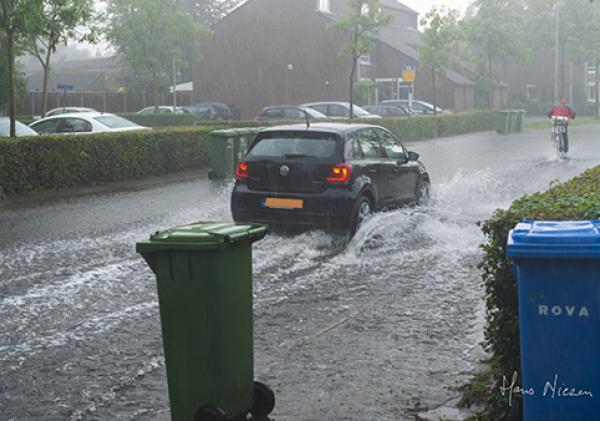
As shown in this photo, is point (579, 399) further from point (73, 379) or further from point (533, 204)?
point (73, 379)

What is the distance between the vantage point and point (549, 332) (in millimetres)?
3996

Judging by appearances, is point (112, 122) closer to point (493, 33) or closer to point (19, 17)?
point (19, 17)

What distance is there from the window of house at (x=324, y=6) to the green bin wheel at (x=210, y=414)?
5416 cm

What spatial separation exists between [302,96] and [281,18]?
487 centimetres

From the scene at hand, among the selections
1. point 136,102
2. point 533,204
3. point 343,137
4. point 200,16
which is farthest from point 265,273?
point 200,16

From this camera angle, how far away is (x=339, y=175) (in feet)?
36.5

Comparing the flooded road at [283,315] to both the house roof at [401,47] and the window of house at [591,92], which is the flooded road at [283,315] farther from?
the window of house at [591,92]

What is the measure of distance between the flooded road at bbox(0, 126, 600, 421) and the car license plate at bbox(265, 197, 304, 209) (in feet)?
1.40

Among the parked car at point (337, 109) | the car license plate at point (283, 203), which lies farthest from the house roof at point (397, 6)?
the car license plate at point (283, 203)

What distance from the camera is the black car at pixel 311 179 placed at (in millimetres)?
11109

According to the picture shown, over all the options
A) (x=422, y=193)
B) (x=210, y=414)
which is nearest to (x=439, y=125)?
(x=422, y=193)

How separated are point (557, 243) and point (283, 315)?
13.3 feet

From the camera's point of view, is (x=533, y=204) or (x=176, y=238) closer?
(x=176, y=238)

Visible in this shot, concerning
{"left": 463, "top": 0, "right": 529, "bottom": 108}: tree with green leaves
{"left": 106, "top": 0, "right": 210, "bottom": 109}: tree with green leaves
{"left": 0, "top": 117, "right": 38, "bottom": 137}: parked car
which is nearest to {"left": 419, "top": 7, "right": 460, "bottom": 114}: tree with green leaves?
{"left": 463, "top": 0, "right": 529, "bottom": 108}: tree with green leaves
